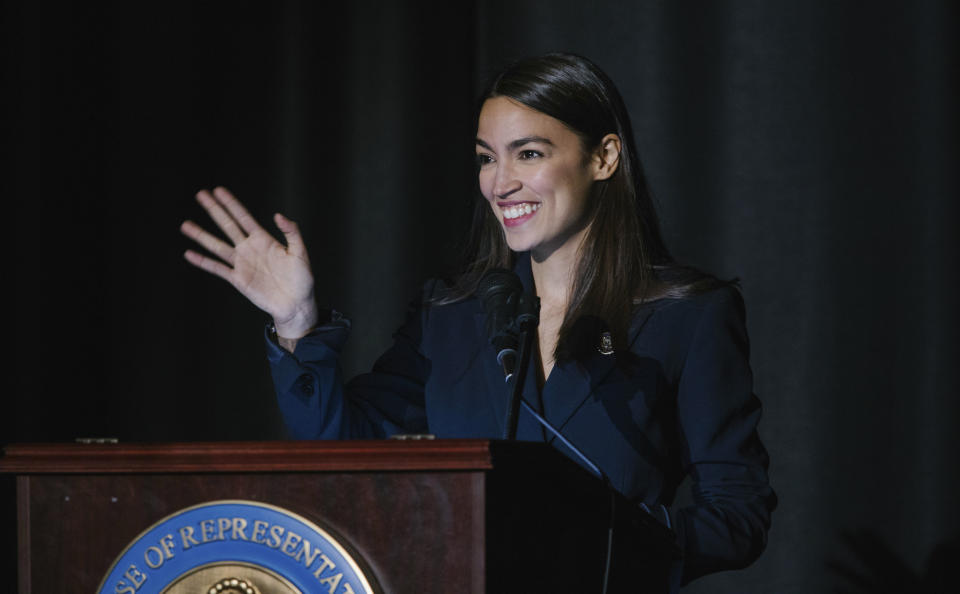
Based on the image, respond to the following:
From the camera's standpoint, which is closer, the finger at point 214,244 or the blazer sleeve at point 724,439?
the blazer sleeve at point 724,439

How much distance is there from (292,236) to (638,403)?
0.52 meters

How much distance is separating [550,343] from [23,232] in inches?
51.1

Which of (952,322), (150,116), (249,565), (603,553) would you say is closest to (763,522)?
(603,553)

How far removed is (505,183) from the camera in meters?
1.67

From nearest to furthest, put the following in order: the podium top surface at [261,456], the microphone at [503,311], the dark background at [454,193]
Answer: the podium top surface at [261,456] < the microphone at [503,311] < the dark background at [454,193]

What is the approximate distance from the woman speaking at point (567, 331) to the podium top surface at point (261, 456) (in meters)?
0.54

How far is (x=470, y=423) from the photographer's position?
1.64 m

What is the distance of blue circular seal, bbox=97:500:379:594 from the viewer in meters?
0.89

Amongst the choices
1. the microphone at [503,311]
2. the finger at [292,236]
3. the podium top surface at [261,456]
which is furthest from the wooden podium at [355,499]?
the finger at [292,236]

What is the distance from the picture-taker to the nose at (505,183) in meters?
1.67

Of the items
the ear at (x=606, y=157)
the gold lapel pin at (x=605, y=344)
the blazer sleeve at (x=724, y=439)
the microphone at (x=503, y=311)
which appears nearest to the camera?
the microphone at (x=503, y=311)

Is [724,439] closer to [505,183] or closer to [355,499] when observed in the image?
[505,183]

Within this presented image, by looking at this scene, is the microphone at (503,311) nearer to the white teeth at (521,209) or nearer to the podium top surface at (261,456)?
the podium top surface at (261,456)

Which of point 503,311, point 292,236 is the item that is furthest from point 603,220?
point 503,311
